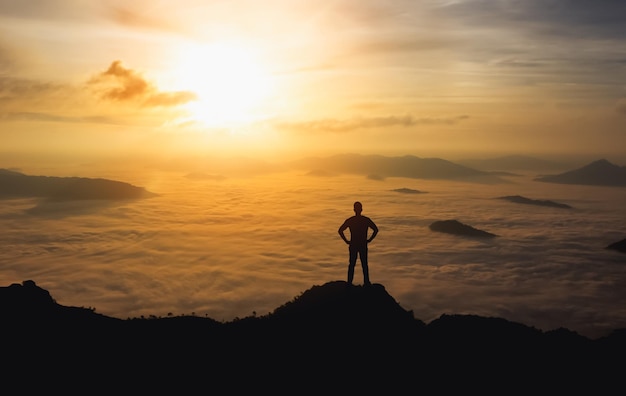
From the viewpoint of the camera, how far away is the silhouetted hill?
130 metres

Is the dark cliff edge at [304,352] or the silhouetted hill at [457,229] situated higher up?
the dark cliff edge at [304,352]

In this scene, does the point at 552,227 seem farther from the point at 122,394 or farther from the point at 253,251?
the point at 122,394

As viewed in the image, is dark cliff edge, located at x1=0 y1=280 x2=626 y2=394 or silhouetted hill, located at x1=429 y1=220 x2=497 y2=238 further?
silhouetted hill, located at x1=429 y1=220 x2=497 y2=238

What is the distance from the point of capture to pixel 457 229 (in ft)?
439

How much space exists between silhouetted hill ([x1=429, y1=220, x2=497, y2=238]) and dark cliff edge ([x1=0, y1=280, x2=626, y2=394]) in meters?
117

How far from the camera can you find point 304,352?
14562mm

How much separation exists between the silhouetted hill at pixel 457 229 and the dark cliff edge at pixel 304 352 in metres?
117

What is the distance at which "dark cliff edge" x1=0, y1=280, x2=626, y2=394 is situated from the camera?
13039mm

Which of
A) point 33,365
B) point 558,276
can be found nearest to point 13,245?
point 33,365

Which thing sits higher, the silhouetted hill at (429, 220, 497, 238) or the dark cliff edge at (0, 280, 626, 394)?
the dark cliff edge at (0, 280, 626, 394)

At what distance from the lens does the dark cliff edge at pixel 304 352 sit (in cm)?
1304

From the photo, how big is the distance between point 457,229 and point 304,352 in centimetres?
12791

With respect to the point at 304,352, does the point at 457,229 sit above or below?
below

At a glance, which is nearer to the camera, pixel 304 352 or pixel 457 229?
pixel 304 352
